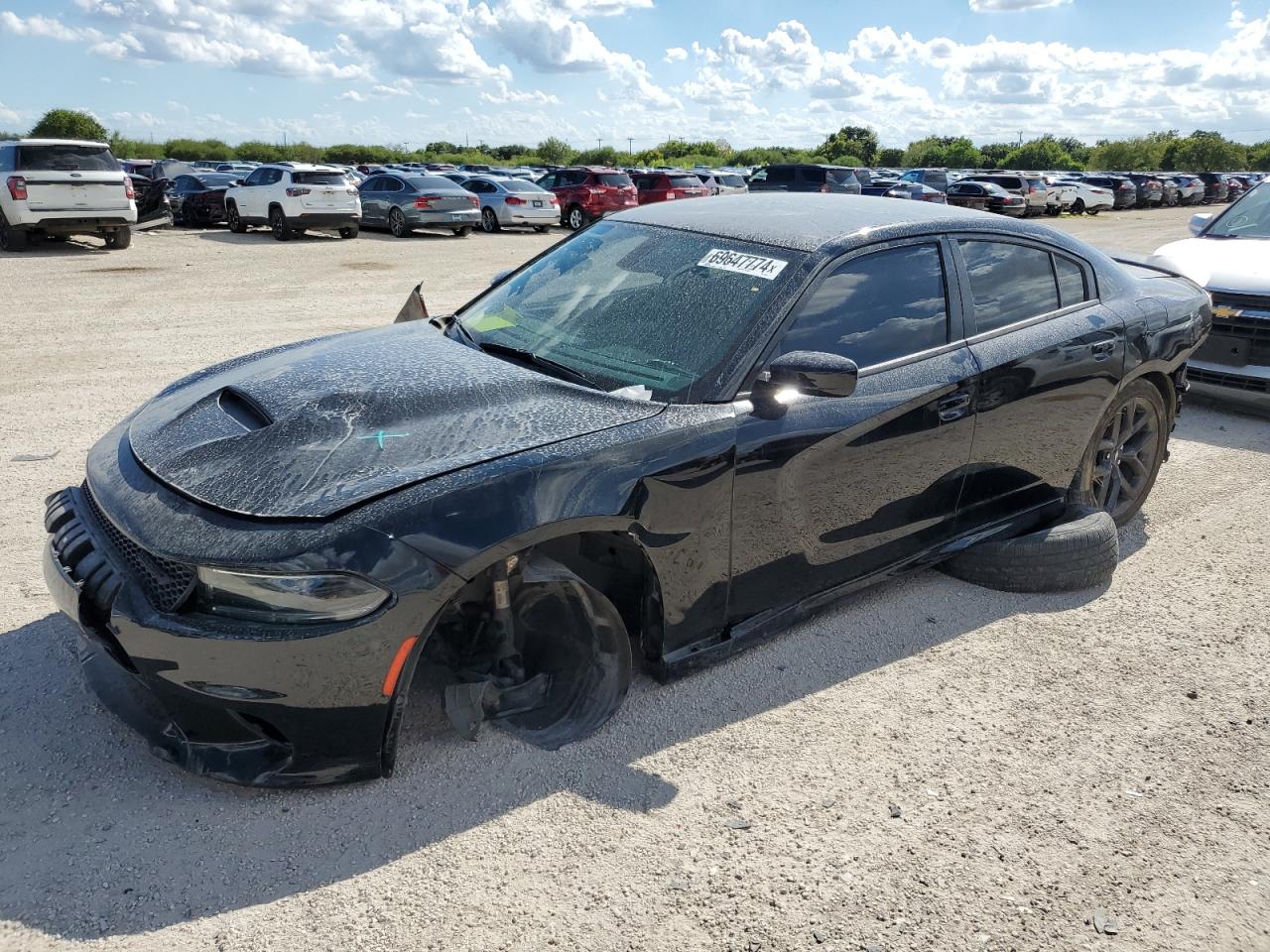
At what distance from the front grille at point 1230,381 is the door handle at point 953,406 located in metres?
4.00

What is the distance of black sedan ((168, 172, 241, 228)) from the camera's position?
74.7 ft

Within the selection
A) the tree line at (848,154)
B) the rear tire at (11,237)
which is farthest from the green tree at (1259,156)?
the rear tire at (11,237)

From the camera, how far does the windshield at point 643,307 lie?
3385mm

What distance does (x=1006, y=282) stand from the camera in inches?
165

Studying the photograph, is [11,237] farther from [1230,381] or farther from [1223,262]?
[1230,381]

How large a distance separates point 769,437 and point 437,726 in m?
1.43

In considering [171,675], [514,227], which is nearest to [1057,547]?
[171,675]

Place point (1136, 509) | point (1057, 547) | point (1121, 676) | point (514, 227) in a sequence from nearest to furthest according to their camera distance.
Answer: point (1121, 676)
point (1057, 547)
point (1136, 509)
point (514, 227)

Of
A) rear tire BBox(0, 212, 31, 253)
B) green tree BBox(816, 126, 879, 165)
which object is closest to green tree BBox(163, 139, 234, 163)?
green tree BBox(816, 126, 879, 165)

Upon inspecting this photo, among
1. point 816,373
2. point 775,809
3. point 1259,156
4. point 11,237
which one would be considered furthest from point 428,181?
point 1259,156

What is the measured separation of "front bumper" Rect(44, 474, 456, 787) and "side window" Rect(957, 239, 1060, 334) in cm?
261

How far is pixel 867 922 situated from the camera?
2.53 m

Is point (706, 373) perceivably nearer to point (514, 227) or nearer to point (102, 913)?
point (102, 913)

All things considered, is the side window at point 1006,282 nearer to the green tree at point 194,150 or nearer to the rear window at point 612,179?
the rear window at point 612,179
